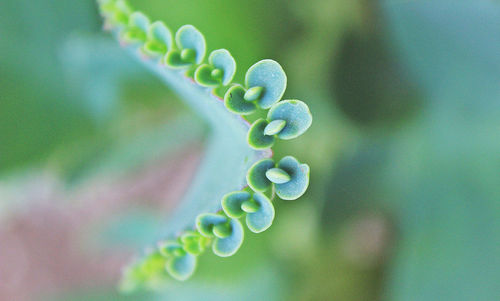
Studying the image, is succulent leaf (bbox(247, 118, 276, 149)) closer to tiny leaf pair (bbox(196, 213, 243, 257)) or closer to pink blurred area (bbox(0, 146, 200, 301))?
tiny leaf pair (bbox(196, 213, 243, 257))

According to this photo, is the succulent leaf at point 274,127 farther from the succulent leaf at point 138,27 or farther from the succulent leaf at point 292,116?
the succulent leaf at point 138,27

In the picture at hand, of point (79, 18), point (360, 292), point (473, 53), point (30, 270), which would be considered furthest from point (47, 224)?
point (473, 53)

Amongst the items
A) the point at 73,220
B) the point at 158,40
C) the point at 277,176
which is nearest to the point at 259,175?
the point at 277,176

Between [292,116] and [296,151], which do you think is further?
[296,151]

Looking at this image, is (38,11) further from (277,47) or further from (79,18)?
(277,47)

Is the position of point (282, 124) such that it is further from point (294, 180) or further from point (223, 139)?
point (223, 139)

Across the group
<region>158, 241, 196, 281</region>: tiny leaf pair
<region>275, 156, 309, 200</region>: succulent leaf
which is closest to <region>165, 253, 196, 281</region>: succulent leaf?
<region>158, 241, 196, 281</region>: tiny leaf pair
